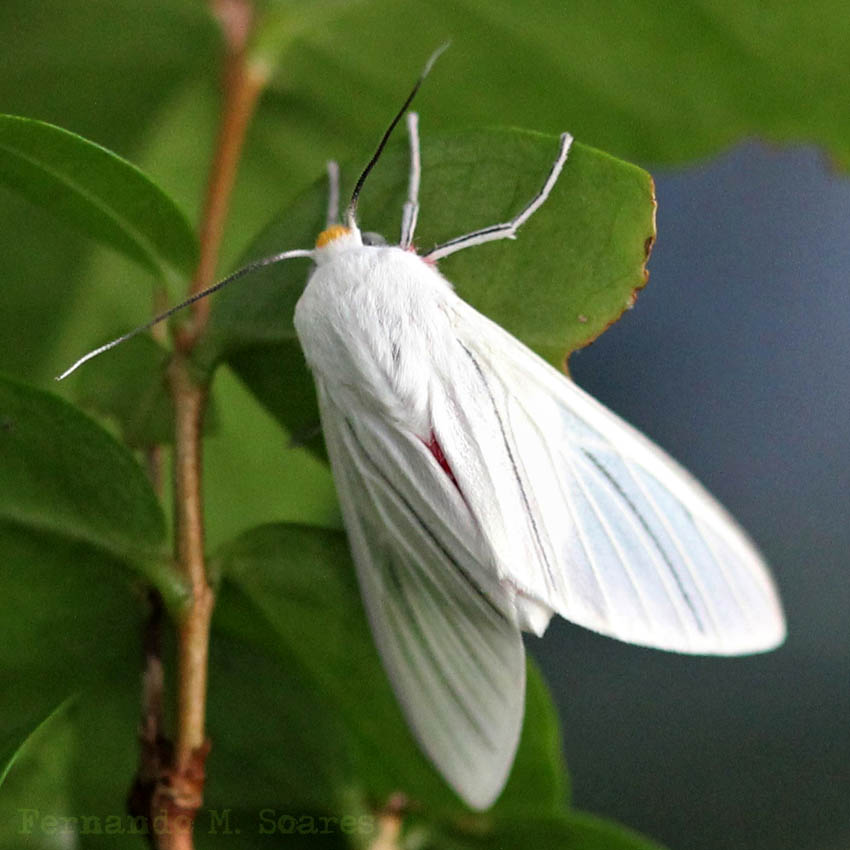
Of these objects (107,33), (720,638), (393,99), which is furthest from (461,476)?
(107,33)

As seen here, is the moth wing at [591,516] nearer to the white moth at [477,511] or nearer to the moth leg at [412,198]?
the white moth at [477,511]

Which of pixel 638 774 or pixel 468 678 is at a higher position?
pixel 638 774

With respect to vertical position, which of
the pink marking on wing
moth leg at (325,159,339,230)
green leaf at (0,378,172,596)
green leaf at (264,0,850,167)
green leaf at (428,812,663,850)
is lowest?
green leaf at (428,812,663,850)

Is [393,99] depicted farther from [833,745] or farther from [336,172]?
[833,745]

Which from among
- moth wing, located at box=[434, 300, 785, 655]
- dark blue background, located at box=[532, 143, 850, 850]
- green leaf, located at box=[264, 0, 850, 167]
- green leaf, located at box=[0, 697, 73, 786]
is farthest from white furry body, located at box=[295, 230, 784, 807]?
dark blue background, located at box=[532, 143, 850, 850]

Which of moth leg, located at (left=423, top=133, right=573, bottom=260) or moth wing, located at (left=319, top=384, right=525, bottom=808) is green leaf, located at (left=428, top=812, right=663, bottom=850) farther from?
moth leg, located at (left=423, top=133, right=573, bottom=260)

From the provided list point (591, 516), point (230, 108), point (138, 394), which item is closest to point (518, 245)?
point (591, 516)

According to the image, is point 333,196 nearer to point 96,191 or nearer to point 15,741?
point 96,191

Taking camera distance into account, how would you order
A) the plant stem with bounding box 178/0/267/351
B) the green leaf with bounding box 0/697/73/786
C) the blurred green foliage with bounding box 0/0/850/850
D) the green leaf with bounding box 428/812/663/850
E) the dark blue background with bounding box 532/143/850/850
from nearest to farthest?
the green leaf with bounding box 0/697/73/786
the blurred green foliage with bounding box 0/0/850/850
the green leaf with bounding box 428/812/663/850
the plant stem with bounding box 178/0/267/351
the dark blue background with bounding box 532/143/850/850
